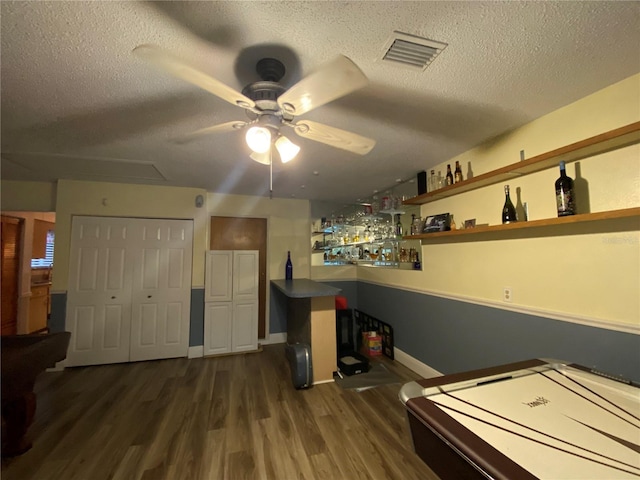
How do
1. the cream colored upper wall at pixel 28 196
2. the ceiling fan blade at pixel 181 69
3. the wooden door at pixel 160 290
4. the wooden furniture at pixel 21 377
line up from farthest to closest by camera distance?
1. the wooden door at pixel 160 290
2. the cream colored upper wall at pixel 28 196
3. the wooden furniture at pixel 21 377
4. the ceiling fan blade at pixel 181 69

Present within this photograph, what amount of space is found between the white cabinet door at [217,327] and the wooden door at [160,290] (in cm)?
26

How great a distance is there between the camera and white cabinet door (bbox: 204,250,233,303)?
3580 millimetres

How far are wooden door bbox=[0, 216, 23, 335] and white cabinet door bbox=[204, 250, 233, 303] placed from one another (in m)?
3.05

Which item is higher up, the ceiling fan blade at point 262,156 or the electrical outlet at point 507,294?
the ceiling fan blade at point 262,156

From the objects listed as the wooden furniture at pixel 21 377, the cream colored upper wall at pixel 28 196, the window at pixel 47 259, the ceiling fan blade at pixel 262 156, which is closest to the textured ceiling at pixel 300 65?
the ceiling fan blade at pixel 262 156

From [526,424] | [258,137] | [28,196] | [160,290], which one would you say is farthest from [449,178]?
[28,196]

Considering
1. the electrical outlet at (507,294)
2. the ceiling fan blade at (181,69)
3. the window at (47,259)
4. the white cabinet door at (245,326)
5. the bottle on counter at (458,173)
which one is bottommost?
the white cabinet door at (245,326)

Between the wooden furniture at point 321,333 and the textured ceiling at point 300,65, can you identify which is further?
the wooden furniture at point 321,333

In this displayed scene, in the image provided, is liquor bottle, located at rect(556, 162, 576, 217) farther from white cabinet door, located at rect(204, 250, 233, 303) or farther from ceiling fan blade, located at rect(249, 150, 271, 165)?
white cabinet door, located at rect(204, 250, 233, 303)

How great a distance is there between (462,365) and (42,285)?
21.7ft

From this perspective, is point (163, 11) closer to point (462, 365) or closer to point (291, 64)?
point (291, 64)

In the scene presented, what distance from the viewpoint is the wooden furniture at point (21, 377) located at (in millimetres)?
1584

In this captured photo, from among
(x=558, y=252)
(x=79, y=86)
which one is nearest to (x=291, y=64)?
(x=79, y=86)

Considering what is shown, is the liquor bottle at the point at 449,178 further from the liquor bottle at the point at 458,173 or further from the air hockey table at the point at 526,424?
the air hockey table at the point at 526,424
